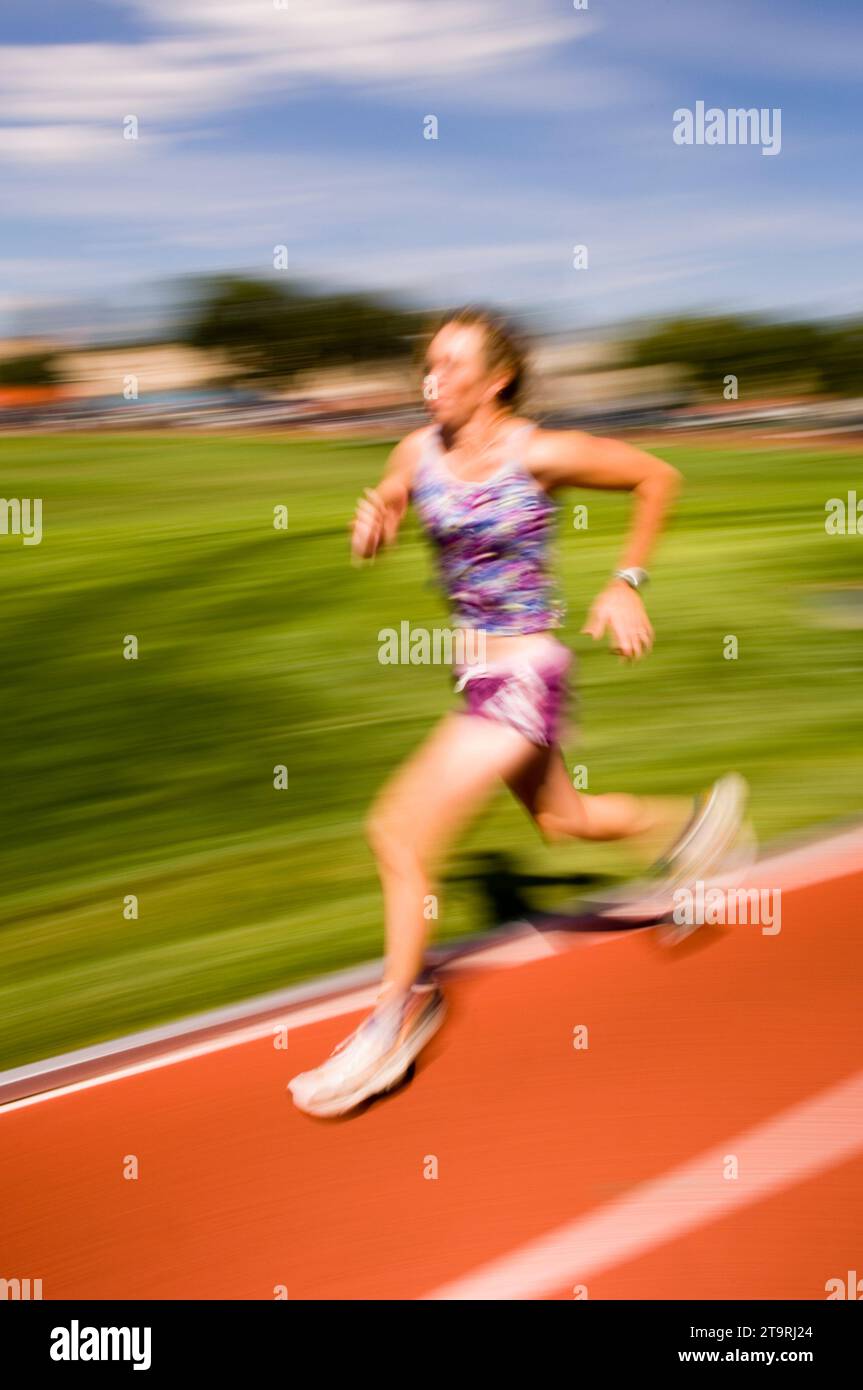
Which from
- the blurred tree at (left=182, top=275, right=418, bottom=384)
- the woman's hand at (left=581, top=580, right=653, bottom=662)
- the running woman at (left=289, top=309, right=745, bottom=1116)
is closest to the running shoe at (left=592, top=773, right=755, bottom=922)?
the running woman at (left=289, top=309, right=745, bottom=1116)

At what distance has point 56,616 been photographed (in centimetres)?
849

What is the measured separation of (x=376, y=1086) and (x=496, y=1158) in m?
0.37

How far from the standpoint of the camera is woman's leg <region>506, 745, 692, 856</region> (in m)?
3.88

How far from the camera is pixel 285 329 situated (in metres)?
10.0

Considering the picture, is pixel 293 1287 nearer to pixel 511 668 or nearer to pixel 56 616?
pixel 511 668

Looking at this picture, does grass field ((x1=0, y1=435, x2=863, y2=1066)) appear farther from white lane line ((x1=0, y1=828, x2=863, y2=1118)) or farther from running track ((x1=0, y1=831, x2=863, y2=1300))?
running track ((x1=0, y1=831, x2=863, y2=1300))

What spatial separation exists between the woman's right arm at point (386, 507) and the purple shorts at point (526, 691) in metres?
0.43

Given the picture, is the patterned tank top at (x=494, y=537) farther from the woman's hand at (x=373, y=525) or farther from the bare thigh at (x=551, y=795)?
the bare thigh at (x=551, y=795)

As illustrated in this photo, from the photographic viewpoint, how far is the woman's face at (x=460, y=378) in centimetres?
369

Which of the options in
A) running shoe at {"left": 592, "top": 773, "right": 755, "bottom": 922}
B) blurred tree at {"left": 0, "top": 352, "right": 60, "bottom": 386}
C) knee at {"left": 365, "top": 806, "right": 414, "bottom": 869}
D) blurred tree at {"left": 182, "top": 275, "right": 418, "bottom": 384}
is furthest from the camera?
blurred tree at {"left": 0, "top": 352, "right": 60, "bottom": 386}

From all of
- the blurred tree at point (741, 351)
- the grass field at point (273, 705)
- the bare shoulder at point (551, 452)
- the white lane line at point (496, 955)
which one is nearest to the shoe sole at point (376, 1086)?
the white lane line at point (496, 955)

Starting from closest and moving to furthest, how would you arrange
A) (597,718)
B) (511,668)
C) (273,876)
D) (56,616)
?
(511,668)
(273,876)
(597,718)
(56,616)

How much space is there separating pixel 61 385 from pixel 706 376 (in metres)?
4.91

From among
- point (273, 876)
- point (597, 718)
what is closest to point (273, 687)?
point (597, 718)
